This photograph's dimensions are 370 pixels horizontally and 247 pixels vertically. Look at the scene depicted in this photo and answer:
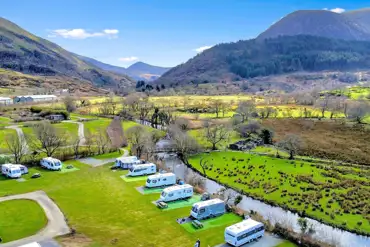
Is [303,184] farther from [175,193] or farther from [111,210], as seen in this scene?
[111,210]

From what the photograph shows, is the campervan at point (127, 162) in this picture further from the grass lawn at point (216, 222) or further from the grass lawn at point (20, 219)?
the grass lawn at point (216, 222)

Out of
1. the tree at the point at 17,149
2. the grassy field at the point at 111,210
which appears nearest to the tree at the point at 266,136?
the grassy field at the point at 111,210

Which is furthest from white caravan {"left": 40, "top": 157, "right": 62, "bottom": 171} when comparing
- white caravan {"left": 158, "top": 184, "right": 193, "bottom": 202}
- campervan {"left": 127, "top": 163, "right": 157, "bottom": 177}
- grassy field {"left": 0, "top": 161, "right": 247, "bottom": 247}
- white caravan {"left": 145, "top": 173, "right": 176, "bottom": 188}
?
white caravan {"left": 158, "top": 184, "right": 193, "bottom": 202}

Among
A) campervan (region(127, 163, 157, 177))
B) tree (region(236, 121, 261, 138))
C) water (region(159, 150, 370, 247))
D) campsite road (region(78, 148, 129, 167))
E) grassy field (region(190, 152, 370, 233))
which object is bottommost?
water (region(159, 150, 370, 247))

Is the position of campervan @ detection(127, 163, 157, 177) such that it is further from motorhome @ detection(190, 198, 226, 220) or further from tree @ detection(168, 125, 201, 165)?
motorhome @ detection(190, 198, 226, 220)

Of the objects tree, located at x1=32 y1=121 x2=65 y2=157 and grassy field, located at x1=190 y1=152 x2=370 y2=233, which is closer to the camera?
grassy field, located at x1=190 y1=152 x2=370 y2=233

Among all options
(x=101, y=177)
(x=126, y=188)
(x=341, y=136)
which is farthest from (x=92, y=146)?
(x=341, y=136)
